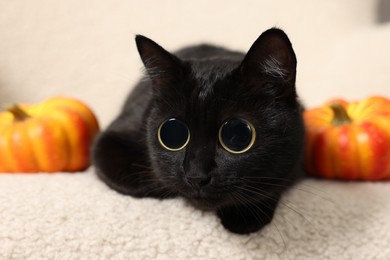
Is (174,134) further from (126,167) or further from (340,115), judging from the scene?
(340,115)

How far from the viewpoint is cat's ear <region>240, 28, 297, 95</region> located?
0.78m

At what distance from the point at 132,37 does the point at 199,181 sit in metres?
1.22

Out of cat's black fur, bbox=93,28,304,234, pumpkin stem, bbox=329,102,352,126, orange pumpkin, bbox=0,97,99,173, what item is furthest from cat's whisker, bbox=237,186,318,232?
orange pumpkin, bbox=0,97,99,173

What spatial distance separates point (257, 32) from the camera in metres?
1.90

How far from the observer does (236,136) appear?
787 millimetres

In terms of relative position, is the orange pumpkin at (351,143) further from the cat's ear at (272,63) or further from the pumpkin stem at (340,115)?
the cat's ear at (272,63)

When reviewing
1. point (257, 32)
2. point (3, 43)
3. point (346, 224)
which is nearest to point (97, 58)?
point (3, 43)

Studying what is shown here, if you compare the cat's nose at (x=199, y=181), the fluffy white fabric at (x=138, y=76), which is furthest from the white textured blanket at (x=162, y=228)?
the cat's nose at (x=199, y=181)

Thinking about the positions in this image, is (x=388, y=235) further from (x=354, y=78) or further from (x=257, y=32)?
(x=257, y=32)

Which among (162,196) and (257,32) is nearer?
(162,196)

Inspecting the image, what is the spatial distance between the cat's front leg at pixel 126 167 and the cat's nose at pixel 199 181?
163mm

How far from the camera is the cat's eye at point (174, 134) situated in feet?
2.68

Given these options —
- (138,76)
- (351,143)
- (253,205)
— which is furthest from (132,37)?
(253,205)

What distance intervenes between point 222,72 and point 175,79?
10cm
